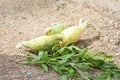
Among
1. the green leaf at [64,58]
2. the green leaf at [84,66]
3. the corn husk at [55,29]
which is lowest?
the green leaf at [84,66]

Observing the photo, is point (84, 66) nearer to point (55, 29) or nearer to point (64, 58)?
point (64, 58)

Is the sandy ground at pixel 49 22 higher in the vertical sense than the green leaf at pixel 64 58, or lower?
higher

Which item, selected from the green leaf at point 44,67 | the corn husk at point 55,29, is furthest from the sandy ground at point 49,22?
the corn husk at point 55,29

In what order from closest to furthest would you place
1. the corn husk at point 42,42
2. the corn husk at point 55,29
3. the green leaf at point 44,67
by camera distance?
the green leaf at point 44,67 → the corn husk at point 42,42 → the corn husk at point 55,29

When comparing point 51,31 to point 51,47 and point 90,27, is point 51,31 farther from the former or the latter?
point 90,27

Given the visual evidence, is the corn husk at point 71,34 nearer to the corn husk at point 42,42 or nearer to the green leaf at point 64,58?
the corn husk at point 42,42

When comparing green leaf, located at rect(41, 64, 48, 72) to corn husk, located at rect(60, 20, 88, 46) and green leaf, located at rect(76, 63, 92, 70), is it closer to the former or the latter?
green leaf, located at rect(76, 63, 92, 70)
